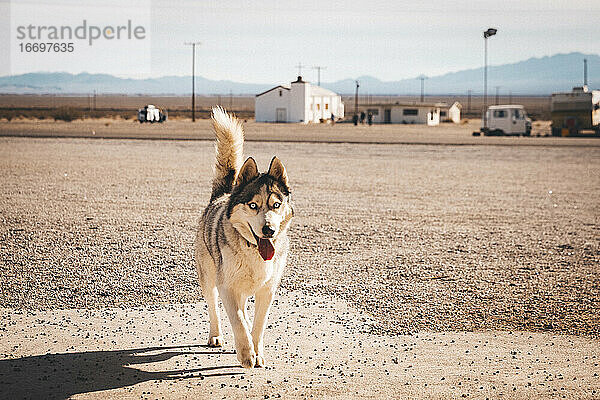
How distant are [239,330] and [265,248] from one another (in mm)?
652

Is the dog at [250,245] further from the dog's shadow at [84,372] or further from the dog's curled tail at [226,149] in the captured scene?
the dog's curled tail at [226,149]

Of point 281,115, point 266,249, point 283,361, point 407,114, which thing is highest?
point 407,114

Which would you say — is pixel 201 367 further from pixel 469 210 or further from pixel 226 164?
pixel 469 210

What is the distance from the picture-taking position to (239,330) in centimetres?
573

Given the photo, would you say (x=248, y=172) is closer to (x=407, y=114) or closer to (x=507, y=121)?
(x=507, y=121)

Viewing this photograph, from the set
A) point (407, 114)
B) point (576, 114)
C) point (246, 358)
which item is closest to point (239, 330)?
point (246, 358)

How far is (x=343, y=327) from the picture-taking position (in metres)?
7.34

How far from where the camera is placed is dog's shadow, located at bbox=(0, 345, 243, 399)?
215 inches

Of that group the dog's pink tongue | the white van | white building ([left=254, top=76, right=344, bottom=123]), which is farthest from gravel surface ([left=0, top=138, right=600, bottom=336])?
white building ([left=254, top=76, right=344, bottom=123])

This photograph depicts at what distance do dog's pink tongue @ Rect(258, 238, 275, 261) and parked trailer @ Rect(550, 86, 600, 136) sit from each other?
161 feet

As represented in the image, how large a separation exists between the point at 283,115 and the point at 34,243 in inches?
Result: 2746

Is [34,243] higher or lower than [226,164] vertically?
lower

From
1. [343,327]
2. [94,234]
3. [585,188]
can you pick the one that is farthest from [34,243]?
[585,188]

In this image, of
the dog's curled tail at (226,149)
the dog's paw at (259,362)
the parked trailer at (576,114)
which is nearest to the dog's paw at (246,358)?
the dog's paw at (259,362)
